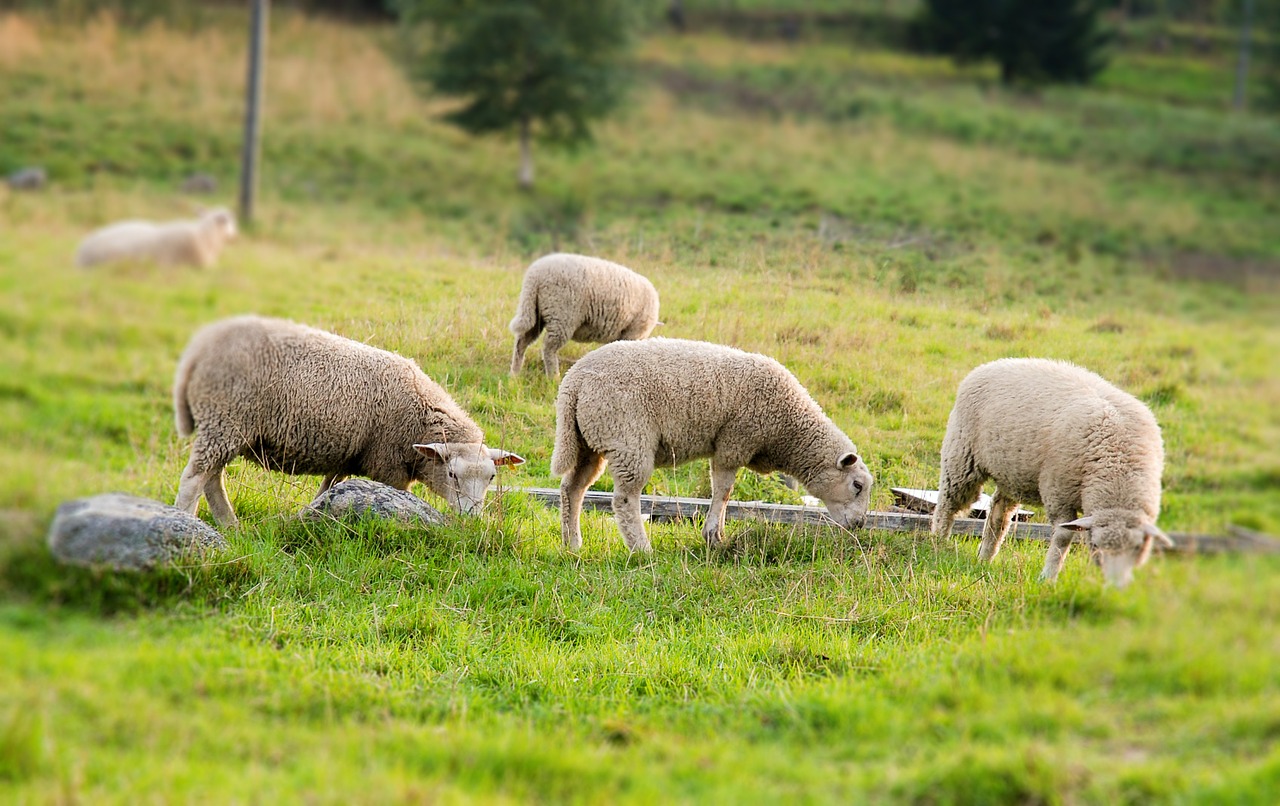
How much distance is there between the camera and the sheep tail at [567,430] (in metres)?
6.71

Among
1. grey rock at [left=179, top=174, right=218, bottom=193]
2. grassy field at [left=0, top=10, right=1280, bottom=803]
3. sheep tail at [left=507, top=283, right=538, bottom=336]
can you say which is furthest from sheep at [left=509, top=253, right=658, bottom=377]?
grey rock at [left=179, top=174, right=218, bottom=193]

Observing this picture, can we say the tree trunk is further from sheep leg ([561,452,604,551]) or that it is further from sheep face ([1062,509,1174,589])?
sheep face ([1062,509,1174,589])

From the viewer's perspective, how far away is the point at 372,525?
20.1 feet

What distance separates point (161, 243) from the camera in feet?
44.3

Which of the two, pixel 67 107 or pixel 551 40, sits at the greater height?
pixel 551 40

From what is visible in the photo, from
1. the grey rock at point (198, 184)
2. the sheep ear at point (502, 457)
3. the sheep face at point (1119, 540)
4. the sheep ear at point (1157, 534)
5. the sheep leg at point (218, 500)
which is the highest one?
the sheep ear at point (1157, 534)

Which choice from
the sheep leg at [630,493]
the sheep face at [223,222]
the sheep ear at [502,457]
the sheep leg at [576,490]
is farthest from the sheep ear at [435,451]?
the sheep face at [223,222]

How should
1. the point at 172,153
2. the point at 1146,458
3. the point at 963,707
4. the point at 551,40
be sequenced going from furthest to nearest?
the point at 551,40 → the point at 172,153 → the point at 1146,458 → the point at 963,707

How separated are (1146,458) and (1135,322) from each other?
5036mm

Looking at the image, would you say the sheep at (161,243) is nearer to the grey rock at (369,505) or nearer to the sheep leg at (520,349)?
the sheep leg at (520,349)

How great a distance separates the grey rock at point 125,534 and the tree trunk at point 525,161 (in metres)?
19.0

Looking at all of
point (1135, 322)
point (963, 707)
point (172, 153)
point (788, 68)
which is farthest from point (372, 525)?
point (788, 68)

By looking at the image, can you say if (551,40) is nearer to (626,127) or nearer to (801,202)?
(626,127)

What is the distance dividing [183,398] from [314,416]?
0.72m
